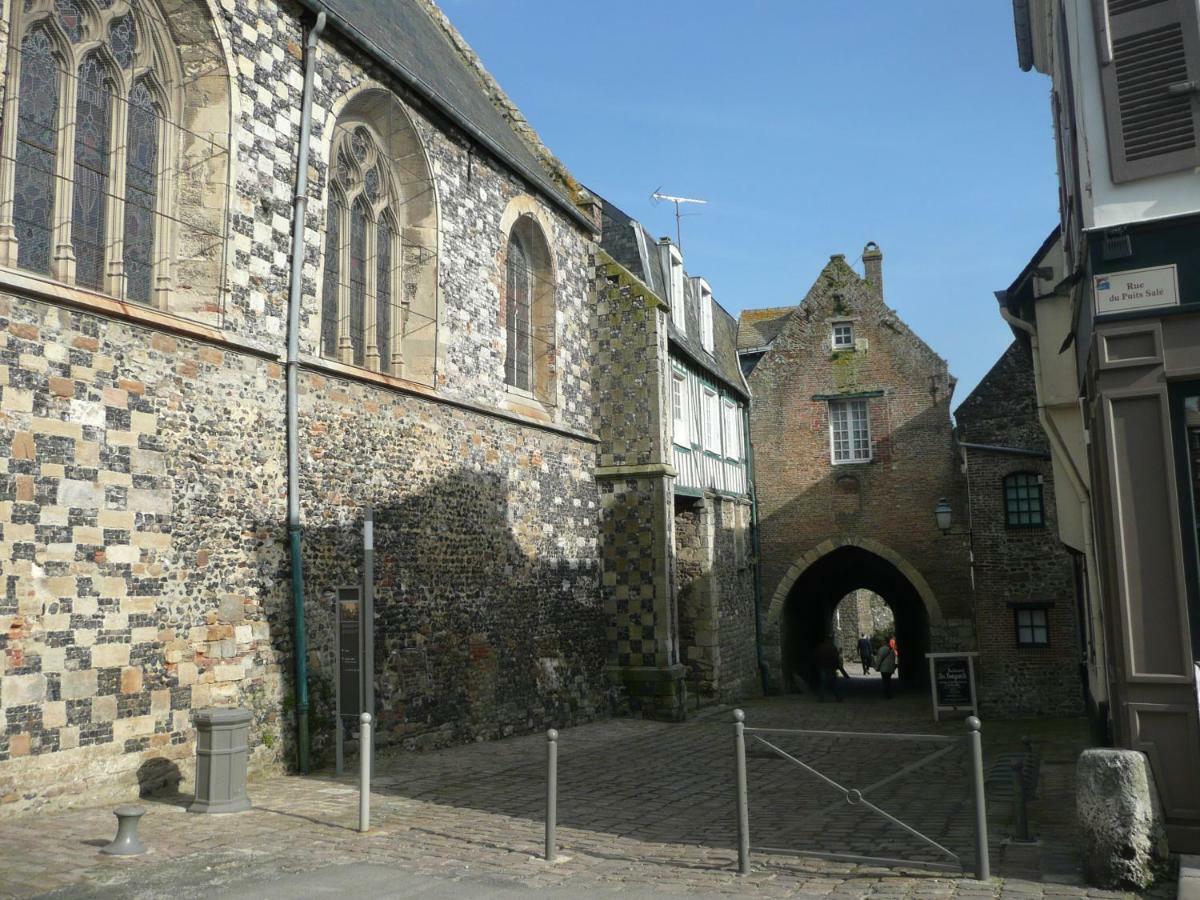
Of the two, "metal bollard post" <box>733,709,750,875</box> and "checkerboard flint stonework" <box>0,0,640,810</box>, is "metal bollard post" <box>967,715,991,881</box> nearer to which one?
"metal bollard post" <box>733,709,750,875</box>

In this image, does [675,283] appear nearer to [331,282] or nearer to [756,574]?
[756,574]

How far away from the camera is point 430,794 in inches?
359

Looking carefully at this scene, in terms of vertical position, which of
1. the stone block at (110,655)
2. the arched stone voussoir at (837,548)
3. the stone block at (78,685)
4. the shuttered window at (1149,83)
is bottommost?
the stone block at (78,685)

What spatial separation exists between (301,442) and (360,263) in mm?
2795

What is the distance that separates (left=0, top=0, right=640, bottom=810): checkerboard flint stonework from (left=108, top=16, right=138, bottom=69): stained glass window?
2.20ft

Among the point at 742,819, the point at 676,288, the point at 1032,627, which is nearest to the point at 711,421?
the point at 676,288

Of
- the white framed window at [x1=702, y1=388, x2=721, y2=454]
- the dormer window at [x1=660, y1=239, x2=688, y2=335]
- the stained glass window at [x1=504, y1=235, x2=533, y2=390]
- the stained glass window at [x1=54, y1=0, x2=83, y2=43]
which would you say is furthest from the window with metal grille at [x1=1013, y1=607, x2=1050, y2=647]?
the stained glass window at [x1=54, y1=0, x2=83, y2=43]

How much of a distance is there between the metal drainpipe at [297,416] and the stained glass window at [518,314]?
4.64 m

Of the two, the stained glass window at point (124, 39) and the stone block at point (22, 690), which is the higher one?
the stained glass window at point (124, 39)

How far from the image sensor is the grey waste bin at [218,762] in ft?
26.2

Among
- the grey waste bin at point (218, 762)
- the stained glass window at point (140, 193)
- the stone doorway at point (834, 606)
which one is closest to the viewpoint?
the grey waste bin at point (218, 762)

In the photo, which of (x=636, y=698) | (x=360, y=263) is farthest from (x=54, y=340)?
(x=636, y=698)

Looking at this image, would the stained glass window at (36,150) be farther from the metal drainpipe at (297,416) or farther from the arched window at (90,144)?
the metal drainpipe at (297,416)

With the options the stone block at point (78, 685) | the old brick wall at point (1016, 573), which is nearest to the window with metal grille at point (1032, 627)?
the old brick wall at point (1016, 573)
